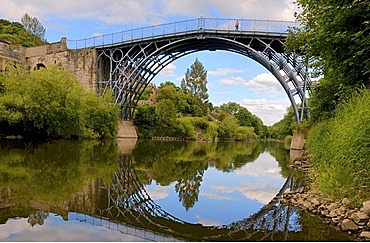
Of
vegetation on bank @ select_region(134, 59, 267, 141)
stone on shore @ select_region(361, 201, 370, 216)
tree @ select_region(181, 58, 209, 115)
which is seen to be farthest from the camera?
tree @ select_region(181, 58, 209, 115)

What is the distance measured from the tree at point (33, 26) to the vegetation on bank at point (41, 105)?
186 feet

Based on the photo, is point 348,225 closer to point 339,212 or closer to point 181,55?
point 339,212

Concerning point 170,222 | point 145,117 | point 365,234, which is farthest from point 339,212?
point 145,117

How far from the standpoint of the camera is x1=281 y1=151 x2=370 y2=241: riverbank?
5.07m

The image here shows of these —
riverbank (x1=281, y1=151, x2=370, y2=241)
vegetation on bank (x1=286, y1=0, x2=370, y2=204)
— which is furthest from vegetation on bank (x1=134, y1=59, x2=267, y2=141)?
riverbank (x1=281, y1=151, x2=370, y2=241)

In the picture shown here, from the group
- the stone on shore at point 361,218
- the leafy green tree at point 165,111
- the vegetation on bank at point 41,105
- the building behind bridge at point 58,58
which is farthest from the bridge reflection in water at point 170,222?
the leafy green tree at point 165,111

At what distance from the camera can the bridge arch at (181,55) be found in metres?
28.2

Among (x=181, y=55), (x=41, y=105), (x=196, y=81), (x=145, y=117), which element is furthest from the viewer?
(x=196, y=81)

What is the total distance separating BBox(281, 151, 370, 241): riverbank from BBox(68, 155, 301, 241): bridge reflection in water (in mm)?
365

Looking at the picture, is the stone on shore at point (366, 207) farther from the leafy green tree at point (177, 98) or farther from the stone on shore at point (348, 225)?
the leafy green tree at point (177, 98)

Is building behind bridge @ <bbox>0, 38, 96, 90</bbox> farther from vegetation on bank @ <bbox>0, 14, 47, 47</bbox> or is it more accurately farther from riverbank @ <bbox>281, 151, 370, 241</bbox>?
riverbank @ <bbox>281, 151, 370, 241</bbox>

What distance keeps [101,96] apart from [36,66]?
11.1 meters

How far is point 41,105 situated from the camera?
2595 cm

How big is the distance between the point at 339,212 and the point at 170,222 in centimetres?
293
